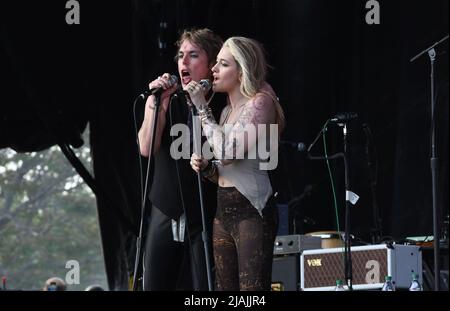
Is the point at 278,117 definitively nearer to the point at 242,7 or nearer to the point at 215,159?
the point at 215,159

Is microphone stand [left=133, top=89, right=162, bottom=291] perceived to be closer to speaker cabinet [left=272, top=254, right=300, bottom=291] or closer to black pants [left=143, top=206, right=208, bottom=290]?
black pants [left=143, top=206, right=208, bottom=290]

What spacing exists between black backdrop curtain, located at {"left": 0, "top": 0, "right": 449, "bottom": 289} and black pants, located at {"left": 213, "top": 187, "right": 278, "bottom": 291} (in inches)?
124

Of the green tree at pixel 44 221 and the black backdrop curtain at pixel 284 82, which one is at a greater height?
the black backdrop curtain at pixel 284 82

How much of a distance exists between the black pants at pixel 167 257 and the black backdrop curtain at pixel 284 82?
285cm

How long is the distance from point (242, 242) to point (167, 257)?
509 millimetres

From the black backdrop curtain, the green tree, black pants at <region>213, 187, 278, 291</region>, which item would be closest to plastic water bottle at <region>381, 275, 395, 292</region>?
the black backdrop curtain

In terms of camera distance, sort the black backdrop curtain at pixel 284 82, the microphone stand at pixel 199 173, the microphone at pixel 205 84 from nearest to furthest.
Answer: the microphone stand at pixel 199 173 → the microphone at pixel 205 84 → the black backdrop curtain at pixel 284 82

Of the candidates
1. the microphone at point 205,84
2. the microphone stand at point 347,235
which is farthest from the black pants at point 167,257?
the microphone stand at point 347,235

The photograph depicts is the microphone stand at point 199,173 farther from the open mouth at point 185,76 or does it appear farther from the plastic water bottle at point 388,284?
the plastic water bottle at point 388,284

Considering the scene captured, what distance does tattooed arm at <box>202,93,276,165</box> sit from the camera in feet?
12.3

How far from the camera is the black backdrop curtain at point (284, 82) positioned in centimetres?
684


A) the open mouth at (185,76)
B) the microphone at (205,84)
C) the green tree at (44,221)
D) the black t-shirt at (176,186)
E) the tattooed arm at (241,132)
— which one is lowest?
the green tree at (44,221)
